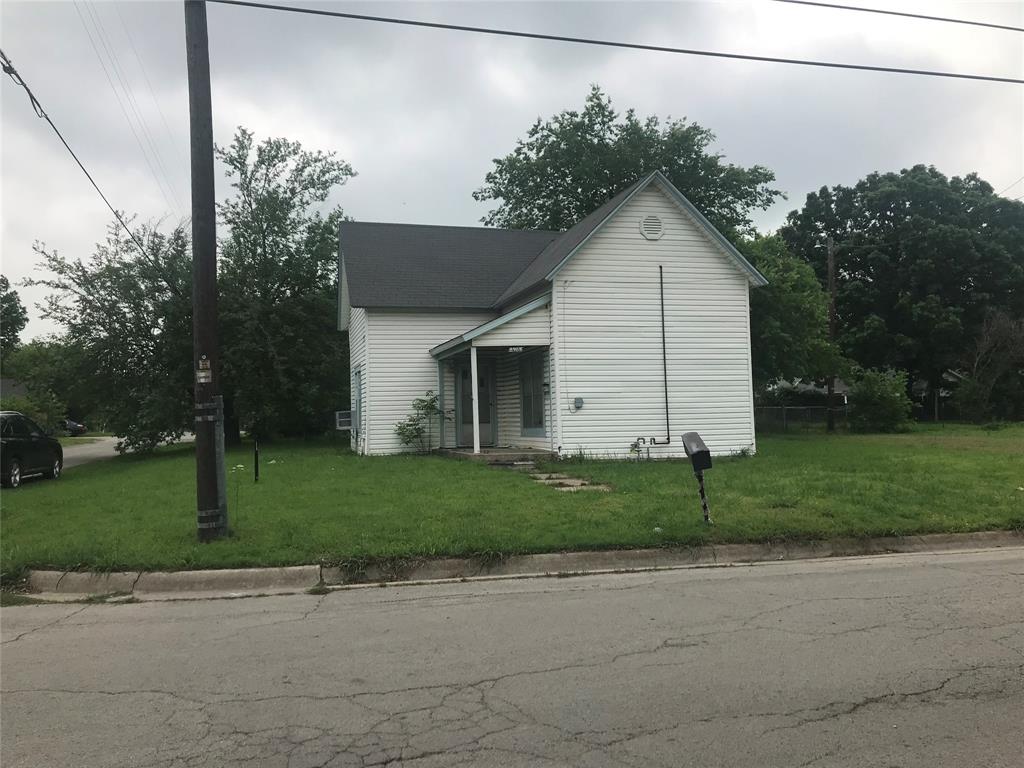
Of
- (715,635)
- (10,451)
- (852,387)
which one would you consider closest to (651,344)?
(715,635)

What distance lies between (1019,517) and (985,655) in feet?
19.1

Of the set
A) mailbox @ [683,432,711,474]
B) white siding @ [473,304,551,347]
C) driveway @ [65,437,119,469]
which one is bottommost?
driveway @ [65,437,119,469]

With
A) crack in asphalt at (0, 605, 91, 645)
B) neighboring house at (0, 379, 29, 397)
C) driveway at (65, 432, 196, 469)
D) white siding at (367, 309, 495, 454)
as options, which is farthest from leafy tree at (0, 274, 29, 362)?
crack in asphalt at (0, 605, 91, 645)

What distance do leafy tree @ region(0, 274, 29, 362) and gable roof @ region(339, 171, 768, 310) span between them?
65.2m

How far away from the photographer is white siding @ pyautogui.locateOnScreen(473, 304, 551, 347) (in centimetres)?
1673

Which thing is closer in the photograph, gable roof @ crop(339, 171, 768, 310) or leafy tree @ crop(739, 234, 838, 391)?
gable roof @ crop(339, 171, 768, 310)

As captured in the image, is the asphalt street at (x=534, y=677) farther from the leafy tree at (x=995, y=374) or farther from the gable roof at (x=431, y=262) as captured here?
the leafy tree at (x=995, y=374)

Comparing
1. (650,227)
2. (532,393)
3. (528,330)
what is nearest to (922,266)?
(650,227)

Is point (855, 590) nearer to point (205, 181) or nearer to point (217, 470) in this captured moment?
point (217, 470)

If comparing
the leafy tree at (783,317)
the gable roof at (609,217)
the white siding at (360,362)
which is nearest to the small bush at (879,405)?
the leafy tree at (783,317)

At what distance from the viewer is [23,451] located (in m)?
15.9

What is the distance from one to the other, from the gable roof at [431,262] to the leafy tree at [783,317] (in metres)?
8.57

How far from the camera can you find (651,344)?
1748cm

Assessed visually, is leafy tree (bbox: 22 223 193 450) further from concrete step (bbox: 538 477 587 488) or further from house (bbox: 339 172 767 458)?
concrete step (bbox: 538 477 587 488)
